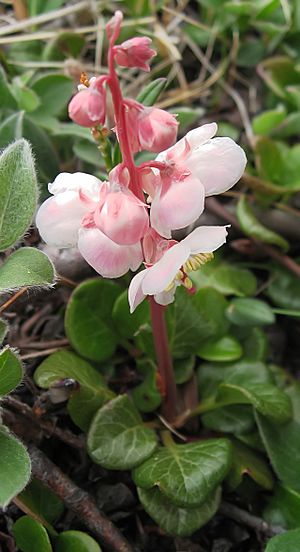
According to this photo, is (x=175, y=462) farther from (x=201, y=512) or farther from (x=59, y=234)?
(x=59, y=234)

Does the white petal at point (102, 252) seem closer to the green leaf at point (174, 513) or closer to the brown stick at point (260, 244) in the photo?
the green leaf at point (174, 513)

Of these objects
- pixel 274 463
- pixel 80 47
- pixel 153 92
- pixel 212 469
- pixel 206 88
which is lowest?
pixel 274 463

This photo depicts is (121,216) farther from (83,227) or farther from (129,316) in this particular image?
(129,316)

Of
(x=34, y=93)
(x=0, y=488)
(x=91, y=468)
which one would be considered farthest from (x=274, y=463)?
(x=34, y=93)

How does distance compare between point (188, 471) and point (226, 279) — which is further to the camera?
point (226, 279)

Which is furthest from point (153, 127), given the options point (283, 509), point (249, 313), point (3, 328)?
point (283, 509)

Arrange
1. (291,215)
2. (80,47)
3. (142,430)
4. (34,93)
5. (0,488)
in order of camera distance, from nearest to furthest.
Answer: (0,488), (142,430), (34,93), (291,215), (80,47)
